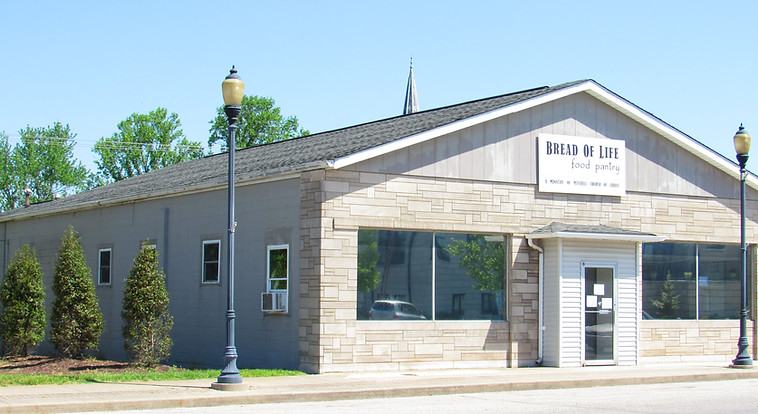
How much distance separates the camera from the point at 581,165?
21203 millimetres

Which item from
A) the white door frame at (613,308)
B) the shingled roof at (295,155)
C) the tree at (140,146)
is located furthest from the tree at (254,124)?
the white door frame at (613,308)

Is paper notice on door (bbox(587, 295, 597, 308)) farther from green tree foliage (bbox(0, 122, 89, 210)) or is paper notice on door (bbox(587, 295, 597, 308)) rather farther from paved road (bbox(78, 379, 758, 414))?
green tree foliage (bbox(0, 122, 89, 210))

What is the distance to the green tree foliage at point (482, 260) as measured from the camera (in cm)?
1981

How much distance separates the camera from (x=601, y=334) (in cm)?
2080

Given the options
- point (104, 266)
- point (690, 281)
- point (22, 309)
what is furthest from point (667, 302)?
point (22, 309)

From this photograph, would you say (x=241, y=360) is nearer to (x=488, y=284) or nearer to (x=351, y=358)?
(x=351, y=358)

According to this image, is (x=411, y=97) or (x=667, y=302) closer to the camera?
(x=667, y=302)

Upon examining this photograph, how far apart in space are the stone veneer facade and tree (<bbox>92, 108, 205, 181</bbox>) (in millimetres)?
49699

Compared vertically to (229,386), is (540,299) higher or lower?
higher

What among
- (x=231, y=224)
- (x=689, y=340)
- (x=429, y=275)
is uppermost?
(x=231, y=224)

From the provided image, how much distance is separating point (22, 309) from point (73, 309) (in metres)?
2.30

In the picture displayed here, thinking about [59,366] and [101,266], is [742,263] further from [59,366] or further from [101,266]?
[101,266]

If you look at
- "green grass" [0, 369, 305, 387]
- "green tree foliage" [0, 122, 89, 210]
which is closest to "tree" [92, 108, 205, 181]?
"green tree foliage" [0, 122, 89, 210]

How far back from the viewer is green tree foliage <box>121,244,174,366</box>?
63.4ft
